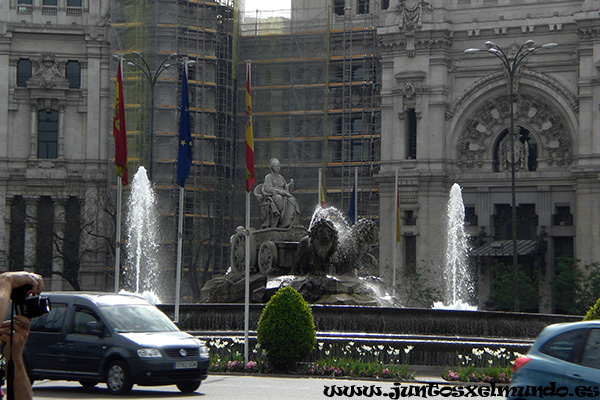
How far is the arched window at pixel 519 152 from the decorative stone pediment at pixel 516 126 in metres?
0.60

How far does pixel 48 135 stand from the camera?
75.3 meters

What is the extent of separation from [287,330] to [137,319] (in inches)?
142

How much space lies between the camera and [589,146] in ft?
210

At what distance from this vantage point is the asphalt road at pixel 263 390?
58.4ft

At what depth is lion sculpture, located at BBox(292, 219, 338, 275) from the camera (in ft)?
100

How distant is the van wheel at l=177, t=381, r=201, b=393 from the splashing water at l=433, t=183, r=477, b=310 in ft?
148

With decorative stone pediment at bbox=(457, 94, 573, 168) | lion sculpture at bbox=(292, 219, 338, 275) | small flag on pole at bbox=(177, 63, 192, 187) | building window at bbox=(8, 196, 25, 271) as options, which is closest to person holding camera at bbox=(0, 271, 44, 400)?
small flag on pole at bbox=(177, 63, 192, 187)

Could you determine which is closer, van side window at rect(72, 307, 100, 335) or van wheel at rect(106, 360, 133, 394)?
van wheel at rect(106, 360, 133, 394)

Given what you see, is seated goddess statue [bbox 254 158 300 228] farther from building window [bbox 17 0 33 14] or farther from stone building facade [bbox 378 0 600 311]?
building window [bbox 17 0 33 14]

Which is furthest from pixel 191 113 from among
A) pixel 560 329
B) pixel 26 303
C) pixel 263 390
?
pixel 26 303

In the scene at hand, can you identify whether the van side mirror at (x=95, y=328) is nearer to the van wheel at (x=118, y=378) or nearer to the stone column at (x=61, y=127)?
the van wheel at (x=118, y=378)

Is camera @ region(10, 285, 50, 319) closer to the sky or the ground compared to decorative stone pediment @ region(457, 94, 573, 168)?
closer to the ground

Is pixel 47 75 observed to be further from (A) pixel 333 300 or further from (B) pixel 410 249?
(A) pixel 333 300

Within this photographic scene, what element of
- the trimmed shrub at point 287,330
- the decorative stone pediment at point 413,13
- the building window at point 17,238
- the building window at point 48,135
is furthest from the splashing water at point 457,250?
the trimmed shrub at point 287,330
